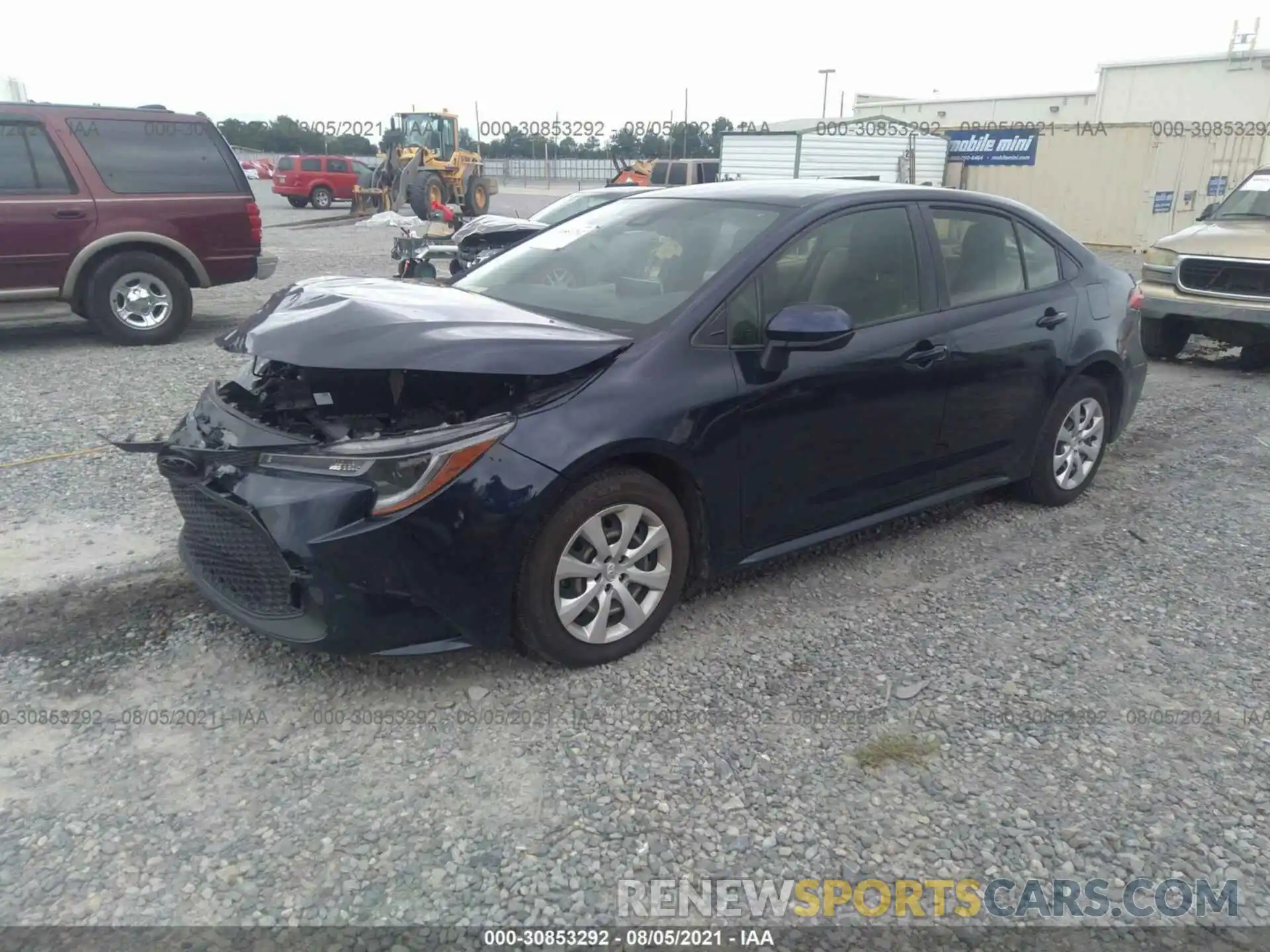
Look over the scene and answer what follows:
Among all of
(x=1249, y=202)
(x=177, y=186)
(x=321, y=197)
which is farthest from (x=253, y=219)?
(x=321, y=197)

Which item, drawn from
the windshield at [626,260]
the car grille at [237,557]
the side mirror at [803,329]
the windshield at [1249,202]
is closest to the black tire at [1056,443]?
the side mirror at [803,329]

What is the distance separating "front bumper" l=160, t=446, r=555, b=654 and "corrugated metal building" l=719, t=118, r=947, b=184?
2239cm

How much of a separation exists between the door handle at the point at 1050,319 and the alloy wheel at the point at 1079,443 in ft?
1.60

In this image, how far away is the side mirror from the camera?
339 centimetres

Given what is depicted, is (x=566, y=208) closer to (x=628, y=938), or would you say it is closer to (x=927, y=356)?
(x=927, y=356)

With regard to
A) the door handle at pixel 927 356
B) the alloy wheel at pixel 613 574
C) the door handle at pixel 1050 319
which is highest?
the door handle at pixel 1050 319

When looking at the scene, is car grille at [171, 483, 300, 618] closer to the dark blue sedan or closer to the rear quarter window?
the dark blue sedan

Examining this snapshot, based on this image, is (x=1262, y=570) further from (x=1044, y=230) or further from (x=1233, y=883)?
(x=1233, y=883)

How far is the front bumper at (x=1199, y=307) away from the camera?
8180mm

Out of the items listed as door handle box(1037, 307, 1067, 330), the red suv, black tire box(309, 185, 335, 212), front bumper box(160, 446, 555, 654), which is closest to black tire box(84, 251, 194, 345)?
front bumper box(160, 446, 555, 654)

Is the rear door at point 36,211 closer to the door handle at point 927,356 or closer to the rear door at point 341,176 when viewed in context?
the door handle at point 927,356

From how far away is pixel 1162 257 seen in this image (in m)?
8.97

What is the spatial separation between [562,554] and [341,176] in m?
32.4

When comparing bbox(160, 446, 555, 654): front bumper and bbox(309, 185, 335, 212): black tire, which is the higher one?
bbox(309, 185, 335, 212): black tire
